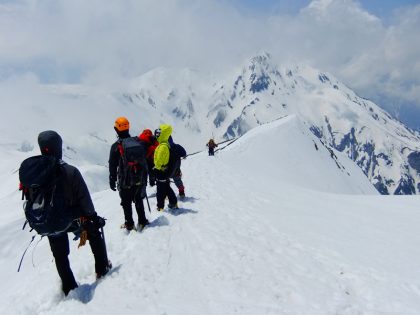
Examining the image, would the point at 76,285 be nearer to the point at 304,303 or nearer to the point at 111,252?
the point at 111,252

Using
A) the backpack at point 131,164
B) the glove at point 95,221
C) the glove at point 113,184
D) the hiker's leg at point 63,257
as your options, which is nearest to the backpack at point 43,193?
the hiker's leg at point 63,257

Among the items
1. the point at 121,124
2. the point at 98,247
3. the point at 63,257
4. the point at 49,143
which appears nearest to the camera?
the point at 49,143

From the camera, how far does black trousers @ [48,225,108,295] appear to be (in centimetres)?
781

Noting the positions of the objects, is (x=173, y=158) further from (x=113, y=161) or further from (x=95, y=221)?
(x=95, y=221)

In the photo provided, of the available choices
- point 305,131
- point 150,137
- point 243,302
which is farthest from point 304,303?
point 305,131

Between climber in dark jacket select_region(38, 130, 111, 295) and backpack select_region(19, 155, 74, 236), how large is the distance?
123 millimetres

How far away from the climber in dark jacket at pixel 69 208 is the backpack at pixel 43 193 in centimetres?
12

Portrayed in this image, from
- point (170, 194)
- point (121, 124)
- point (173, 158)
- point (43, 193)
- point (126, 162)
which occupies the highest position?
point (121, 124)

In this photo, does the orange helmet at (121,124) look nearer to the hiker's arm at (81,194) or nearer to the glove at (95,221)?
the glove at (95,221)

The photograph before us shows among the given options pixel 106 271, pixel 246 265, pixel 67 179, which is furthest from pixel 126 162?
pixel 246 265

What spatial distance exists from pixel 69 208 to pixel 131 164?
3.09 metres

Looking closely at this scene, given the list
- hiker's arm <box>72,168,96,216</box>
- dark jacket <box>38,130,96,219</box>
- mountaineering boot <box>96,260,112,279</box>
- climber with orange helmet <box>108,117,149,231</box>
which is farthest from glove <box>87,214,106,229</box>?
climber with orange helmet <box>108,117,149,231</box>

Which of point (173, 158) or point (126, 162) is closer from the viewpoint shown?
point (126, 162)

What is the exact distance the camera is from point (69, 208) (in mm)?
7668
